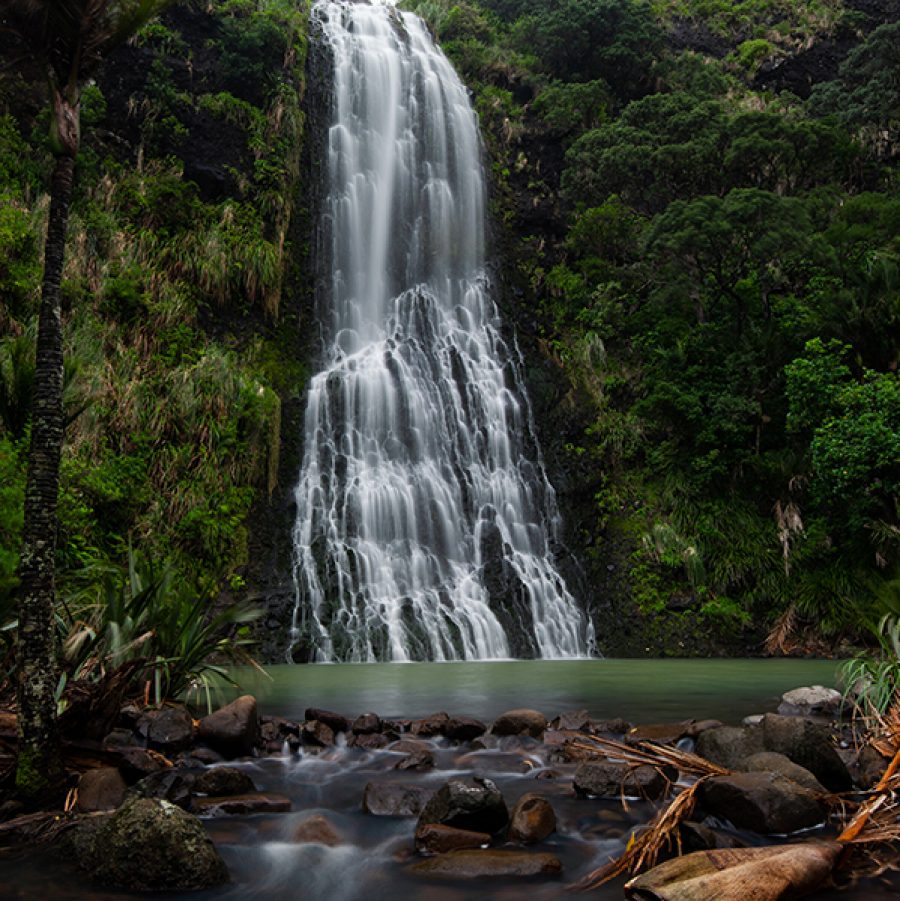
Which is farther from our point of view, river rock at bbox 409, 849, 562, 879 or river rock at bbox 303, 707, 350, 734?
river rock at bbox 303, 707, 350, 734

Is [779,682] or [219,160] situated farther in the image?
[219,160]

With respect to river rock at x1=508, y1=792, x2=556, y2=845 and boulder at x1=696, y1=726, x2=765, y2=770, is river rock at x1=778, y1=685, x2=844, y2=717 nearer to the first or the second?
boulder at x1=696, y1=726, x2=765, y2=770

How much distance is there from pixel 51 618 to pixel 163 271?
1611 cm

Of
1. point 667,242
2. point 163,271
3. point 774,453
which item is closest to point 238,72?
point 163,271

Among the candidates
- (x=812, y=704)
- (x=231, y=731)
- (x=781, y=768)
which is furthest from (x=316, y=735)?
(x=812, y=704)

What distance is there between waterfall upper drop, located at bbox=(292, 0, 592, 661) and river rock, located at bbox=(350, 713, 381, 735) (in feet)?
25.3

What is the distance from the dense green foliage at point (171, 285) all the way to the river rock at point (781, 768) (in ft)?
21.6

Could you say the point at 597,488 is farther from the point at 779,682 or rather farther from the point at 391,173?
the point at 391,173

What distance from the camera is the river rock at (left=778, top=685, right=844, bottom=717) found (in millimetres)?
6988

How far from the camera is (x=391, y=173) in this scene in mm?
23953

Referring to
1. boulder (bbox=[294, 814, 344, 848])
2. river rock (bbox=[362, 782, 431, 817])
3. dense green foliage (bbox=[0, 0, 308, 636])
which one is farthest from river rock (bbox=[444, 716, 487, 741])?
dense green foliage (bbox=[0, 0, 308, 636])

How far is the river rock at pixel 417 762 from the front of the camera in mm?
5039

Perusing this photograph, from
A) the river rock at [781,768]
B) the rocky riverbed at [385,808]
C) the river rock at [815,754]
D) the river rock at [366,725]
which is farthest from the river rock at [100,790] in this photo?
the river rock at [815,754]

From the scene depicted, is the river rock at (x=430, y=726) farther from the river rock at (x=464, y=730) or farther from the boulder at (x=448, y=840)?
the boulder at (x=448, y=840)
